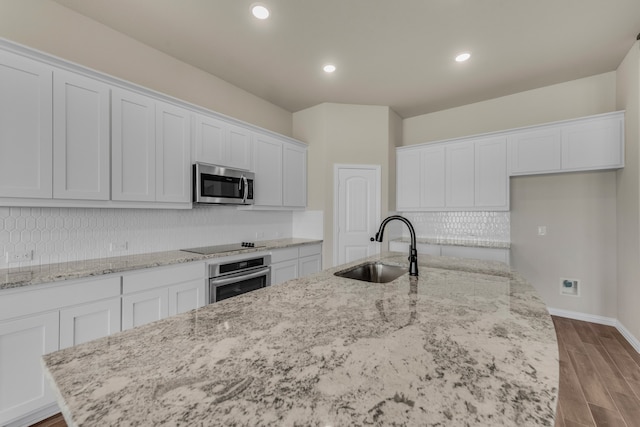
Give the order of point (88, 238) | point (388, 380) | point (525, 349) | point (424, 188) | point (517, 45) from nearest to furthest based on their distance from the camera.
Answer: point (388, 380) < point (525, 349) < point (88, 238) < point (517, 45) < point (424, 188)

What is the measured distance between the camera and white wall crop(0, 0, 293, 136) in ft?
6.93

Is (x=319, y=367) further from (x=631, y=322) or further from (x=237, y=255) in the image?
(x=631, y=322)

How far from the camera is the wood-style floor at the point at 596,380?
1853 mm

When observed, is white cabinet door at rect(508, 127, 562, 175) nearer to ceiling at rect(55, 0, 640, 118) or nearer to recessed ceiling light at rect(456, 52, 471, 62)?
ceiling at rect(55, 0, 640, 118)

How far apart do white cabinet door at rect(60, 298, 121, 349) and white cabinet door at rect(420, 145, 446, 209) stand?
3869mm

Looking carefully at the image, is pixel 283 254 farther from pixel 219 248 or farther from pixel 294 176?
pixel 294 176

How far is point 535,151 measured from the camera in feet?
11.3

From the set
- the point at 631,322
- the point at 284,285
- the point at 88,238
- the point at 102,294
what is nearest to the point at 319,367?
the point at 284,285

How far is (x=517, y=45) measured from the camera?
274 cm

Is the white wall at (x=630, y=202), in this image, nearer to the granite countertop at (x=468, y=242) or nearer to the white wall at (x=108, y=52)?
the granite countertop at (x=468, y=242)

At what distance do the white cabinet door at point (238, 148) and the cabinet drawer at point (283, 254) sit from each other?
1.09 metres

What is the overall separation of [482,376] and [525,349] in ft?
0.74

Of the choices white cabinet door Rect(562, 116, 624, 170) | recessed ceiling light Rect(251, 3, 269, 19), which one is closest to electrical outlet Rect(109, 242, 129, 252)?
recessed ceiling light Rect(251, 3, 269, 19)

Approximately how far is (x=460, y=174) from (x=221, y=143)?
3195 mm
